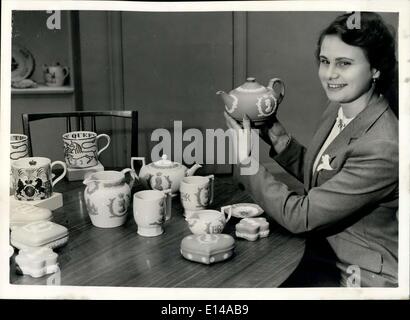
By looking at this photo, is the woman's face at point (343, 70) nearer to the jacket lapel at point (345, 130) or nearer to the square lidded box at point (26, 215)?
the jacket lapel at point (345, 130)

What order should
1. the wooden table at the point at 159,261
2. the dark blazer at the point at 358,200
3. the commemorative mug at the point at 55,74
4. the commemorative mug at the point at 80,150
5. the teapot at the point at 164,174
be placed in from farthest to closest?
the commemorative mug at the point at 55,74, the commemorative mug at the point at 80,150, the teapot at the point at 164,174, the dark blazer at the point at 358,200, the wooden table at the point at 159,261

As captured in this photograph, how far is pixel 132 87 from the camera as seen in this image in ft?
4.97

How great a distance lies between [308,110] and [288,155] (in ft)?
0.81

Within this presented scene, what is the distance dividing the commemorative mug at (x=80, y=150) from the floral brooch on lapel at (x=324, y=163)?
48 cm

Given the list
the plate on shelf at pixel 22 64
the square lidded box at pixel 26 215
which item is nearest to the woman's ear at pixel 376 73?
the square lidded box at pixel 26 215

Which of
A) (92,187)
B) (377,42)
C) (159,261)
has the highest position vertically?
(377,42)

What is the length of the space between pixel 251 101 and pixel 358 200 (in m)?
0.28

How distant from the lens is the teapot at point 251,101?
42.2 inches

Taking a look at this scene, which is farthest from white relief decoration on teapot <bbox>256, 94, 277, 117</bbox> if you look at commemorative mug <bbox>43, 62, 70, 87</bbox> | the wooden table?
commemorative mug <bbox>43, 62, 70, 87</bbox>

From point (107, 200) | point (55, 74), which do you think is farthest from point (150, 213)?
point (55, 74)

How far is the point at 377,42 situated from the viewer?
1.03 meters

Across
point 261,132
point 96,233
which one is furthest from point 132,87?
point 96,233

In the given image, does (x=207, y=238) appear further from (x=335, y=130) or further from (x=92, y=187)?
(x=335, y=130)
